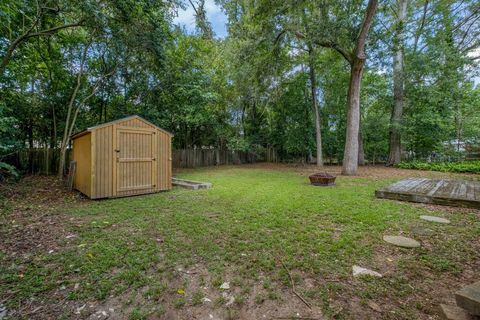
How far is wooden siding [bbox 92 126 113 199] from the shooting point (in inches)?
200

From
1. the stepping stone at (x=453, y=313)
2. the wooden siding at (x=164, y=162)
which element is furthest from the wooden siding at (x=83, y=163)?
the stepping stone at (x=453, y=313)

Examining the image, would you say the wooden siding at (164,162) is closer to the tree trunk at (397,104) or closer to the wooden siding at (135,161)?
the wooden siding at (135,161)

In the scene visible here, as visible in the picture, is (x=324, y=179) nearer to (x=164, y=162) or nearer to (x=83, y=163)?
(x=164, y=162)

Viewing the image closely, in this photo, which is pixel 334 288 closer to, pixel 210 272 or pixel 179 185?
pixel 210 272

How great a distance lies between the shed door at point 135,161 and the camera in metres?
5.46

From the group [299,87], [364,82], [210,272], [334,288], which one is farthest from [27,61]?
[364,82]

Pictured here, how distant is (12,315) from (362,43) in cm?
1073

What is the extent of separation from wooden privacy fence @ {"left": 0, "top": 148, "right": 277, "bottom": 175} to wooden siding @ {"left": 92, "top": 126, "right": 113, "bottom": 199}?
5.20m

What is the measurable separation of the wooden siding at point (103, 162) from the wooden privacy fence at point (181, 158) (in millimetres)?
5200

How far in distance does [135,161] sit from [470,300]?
6.16 metres

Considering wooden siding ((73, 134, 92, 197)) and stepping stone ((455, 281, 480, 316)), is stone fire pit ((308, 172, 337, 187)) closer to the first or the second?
stepping stone ((455, 281, 480, 316))

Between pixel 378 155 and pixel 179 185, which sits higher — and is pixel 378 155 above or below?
above

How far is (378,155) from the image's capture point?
15289 millimetres

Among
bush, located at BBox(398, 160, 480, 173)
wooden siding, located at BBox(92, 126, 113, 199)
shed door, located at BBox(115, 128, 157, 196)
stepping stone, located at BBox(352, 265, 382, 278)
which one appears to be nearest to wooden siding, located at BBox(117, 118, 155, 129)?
shed door, located at BBox(115, 128, 157, 196)
